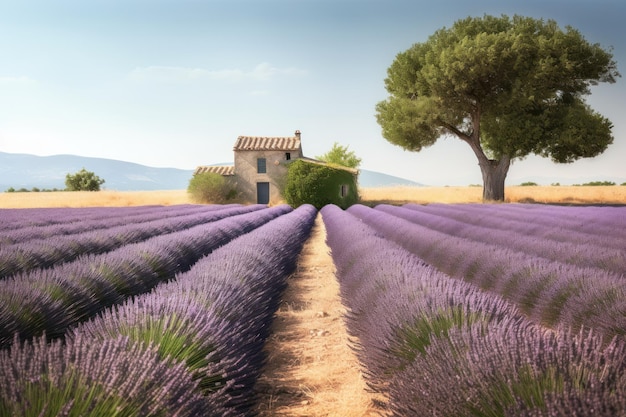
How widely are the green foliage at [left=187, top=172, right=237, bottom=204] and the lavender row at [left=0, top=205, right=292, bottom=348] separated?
23712mm

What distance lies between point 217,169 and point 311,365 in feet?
94.3

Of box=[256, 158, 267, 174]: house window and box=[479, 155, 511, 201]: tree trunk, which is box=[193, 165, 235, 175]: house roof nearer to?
box=[256, 158, 267, 174]: house window

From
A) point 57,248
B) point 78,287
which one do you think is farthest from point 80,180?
point 78,287

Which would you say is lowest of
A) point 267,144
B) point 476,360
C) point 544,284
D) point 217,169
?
point 544,284

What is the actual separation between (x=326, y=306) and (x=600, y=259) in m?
3.16

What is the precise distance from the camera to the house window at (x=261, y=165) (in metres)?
30.3

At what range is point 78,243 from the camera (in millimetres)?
6301

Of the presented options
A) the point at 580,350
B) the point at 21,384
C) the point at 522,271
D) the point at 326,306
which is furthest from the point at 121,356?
the point at 522,271

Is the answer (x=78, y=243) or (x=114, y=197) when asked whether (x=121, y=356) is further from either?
(x=114, y=197)

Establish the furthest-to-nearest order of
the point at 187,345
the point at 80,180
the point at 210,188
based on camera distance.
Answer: the point at 80,180
the point at 210,188
the point at 187,345

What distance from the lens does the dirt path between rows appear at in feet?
8.86

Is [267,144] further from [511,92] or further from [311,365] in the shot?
[311,365]

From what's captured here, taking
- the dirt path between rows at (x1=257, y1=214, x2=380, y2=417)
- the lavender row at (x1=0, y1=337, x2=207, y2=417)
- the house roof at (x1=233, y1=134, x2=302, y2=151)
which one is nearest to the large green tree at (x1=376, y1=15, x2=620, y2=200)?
the house roof at (x1=233, y1=134, x2=302, y2=151)

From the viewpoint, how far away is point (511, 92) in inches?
917
